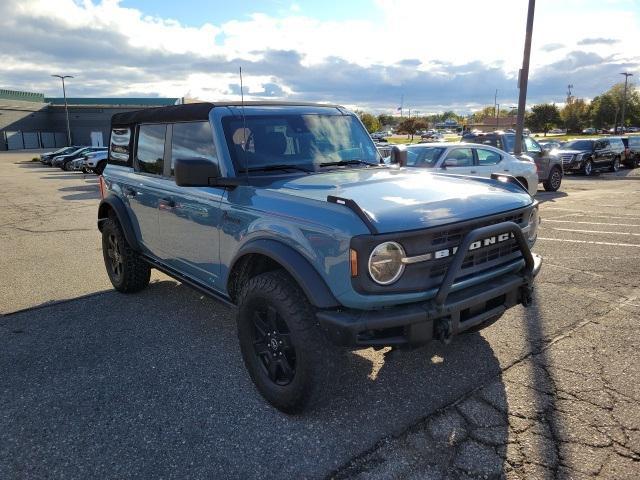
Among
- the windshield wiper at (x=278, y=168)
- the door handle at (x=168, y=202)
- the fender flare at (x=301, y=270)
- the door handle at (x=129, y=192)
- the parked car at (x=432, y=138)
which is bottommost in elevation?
the fender flare at (x=301, y=270)

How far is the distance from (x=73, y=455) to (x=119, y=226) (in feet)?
9.80

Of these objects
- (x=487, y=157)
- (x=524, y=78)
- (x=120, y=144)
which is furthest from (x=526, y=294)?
(x=524, y=78)

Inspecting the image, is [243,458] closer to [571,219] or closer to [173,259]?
[173,259]

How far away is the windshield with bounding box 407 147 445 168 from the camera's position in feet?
33.8

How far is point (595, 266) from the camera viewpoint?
251 inches

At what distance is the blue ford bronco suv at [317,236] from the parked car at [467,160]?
6.15 meters

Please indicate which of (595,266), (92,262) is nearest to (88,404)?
(92,262)

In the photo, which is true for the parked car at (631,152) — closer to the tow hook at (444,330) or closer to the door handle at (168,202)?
the door handle at (168,202)

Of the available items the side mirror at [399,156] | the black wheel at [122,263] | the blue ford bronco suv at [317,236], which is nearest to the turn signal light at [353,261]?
the blue ford bronco suv at [317,236]

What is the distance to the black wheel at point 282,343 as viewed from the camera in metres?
2.88

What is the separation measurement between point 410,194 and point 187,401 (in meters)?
1.98

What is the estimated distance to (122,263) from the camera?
5434mm

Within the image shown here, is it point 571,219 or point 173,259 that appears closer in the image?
point 173,259

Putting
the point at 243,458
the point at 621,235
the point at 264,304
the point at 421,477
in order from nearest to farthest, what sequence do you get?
the point at 421,477 < the point at 243,458 < the point at 264,304 < the point at 621,235
